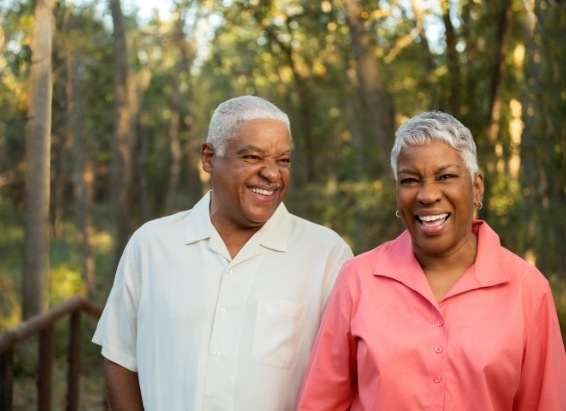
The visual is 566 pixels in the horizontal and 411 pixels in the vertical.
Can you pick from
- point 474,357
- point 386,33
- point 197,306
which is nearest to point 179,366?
point 197,306

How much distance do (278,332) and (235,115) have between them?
0.69m

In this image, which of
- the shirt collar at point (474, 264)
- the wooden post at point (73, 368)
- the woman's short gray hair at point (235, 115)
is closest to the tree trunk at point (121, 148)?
the wooden post at point (73, 368)

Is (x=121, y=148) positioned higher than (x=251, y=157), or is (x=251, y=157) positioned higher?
(x=121, y=148)

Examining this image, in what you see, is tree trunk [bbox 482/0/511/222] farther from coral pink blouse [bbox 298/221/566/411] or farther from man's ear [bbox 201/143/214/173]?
coral pink blouse [bbox 298/221/566/411]

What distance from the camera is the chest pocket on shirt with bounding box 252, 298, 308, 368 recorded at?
9.15ft

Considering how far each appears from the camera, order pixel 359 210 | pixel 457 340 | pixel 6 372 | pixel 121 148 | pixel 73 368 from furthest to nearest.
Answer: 1. pixel 121 148
2. pixel 359 210
3. pixel 73 368
4. pixel 6 372
5. pixel 457 340

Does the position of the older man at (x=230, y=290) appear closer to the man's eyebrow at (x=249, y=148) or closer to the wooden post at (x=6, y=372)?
the man's eyebrow at (x=249, y=148)

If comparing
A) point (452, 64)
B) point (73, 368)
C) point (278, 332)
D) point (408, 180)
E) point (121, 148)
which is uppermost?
point (452, 64)

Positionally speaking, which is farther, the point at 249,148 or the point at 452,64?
the point at 452,64

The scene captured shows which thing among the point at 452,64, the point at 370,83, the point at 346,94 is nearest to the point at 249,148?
the point at 370,83

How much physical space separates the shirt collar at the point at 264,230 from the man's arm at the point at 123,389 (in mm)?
490

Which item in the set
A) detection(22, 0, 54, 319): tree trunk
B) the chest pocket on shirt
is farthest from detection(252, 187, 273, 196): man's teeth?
detection(22, 0, 54, 319): tree trunk

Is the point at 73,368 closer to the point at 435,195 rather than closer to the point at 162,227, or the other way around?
the point at 162,227

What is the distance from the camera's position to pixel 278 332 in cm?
280
